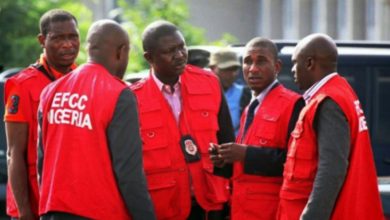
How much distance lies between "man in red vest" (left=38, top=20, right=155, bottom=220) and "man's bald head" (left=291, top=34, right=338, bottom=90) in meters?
0.99

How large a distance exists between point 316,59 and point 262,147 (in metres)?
0.63

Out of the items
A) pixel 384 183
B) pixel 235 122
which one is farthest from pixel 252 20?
pixel 384 183

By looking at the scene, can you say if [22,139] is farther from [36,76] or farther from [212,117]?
[212,117]

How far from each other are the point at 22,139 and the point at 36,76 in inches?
15.1

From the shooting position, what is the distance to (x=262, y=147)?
7625 millimetres

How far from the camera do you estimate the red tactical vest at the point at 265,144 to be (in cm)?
761

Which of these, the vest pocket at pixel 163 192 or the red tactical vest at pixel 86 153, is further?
the vest pocket at pixel 163 192

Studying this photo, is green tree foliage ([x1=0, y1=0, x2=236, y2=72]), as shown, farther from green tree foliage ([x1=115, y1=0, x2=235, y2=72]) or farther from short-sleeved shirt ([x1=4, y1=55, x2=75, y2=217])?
short-sleeved shirt ([x1=4, y1=55, x2=75, y2=217])

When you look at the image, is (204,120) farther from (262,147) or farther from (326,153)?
(326,153)

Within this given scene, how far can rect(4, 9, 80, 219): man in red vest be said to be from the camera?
7.64 m

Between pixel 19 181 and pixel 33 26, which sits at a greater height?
pixel 19 181

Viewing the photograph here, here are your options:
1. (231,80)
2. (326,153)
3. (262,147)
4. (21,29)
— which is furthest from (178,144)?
(21,29)

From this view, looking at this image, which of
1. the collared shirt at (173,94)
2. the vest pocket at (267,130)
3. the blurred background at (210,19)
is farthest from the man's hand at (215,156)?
the blurred background at (210,19)

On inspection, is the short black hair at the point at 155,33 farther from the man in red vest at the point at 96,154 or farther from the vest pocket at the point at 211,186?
the man in red vest at the point at 96,154
